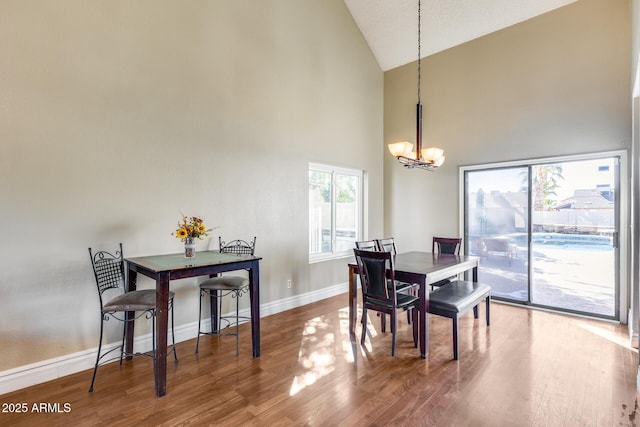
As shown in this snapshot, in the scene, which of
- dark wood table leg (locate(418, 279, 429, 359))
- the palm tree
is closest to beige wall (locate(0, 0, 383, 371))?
dark wood table leg (locate(418, 279, 429, 359))

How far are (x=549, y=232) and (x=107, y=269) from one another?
17.6 feet

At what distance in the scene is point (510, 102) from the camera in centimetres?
461

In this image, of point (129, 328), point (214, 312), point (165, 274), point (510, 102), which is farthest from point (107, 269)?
point (510, 102)

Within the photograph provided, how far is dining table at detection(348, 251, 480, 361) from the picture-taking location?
9.80 ft

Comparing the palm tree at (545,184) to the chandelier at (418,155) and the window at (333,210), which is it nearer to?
the chandelier at (418,155)

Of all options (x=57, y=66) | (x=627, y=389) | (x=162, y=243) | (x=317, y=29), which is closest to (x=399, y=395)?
(x=627, y=389)

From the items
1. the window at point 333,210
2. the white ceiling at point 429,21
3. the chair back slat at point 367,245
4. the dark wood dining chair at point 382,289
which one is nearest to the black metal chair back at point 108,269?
the dark wood dining chair at point 382,289

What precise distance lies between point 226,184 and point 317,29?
9.54 ft

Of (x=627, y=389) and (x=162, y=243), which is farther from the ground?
(x=162, y=243)

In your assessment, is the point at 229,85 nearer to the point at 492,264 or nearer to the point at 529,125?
the point at 529,125

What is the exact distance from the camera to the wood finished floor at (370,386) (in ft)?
6.93

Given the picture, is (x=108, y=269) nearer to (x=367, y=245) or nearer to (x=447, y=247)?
(x=367, y=245)

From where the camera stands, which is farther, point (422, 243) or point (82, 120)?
point (422, 243)

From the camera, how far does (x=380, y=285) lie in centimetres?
311
